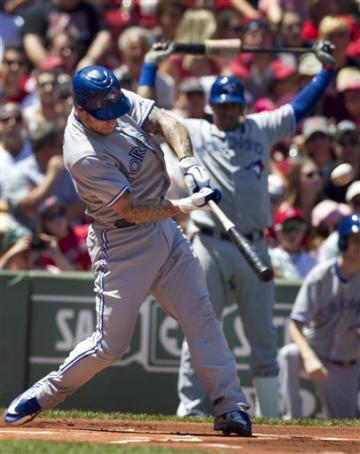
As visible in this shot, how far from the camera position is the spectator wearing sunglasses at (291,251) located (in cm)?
1045

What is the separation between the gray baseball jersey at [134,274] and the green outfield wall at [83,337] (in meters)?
3.04

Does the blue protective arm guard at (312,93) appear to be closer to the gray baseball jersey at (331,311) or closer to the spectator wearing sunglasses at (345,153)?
the gray baseball jersey at (331,311)

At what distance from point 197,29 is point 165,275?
22.4 feet

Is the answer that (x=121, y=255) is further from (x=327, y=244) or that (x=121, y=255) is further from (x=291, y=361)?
(x=327, y=244)

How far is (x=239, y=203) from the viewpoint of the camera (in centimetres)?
836

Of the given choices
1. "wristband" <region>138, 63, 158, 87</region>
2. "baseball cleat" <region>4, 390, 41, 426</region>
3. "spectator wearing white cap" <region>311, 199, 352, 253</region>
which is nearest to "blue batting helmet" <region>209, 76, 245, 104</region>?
"wristband" <region>138, 63, 158, 87</region>

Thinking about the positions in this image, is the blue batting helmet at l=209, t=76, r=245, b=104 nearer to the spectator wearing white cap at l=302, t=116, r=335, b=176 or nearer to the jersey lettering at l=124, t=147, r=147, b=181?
the jersey lettering at l=124, t=147, r=147, b=181

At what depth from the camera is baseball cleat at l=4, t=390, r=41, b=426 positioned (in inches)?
267

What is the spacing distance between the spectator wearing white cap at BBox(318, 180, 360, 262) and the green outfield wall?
0.50 metres

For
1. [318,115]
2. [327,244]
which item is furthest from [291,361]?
[318,115]

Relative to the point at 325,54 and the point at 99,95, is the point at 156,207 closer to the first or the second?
the point at 99,95

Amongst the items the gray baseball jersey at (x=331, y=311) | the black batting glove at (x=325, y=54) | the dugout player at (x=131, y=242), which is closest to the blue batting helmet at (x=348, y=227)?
the gray baseball jersey at (x=331, y=311)

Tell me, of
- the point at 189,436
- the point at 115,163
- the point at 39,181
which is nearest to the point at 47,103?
the point at 39,181

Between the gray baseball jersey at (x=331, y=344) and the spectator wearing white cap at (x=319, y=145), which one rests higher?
the spectator wearing white cap at (x=319, y=145)
